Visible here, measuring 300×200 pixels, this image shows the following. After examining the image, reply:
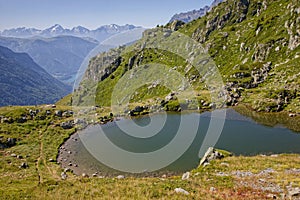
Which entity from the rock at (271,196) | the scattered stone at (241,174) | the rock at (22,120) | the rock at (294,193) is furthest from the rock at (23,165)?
the rock at (294,193)

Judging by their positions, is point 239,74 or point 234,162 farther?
point 239,74

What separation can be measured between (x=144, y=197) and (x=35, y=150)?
6335cm

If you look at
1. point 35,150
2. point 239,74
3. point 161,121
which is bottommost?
point 35,150

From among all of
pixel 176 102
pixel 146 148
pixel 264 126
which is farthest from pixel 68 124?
pixel 264 126

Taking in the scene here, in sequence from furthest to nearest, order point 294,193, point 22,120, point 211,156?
point 22,120, point 211,156, point 294,193

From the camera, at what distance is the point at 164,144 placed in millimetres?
76438

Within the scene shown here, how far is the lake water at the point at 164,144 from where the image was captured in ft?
206

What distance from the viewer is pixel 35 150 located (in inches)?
3147

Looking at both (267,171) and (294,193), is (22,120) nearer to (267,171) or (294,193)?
(267,171)

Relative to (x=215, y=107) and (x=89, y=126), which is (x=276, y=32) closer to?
(x=215, y=107)

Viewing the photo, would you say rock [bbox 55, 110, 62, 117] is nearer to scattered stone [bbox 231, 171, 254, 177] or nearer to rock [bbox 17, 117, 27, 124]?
rock [bbox 17, 117, 27, 124]

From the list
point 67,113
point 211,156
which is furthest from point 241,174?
point 67,113

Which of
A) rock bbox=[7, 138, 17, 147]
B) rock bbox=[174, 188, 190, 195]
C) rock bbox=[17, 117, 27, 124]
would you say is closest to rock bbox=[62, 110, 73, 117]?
rock bbox=[17, 117, 27, 124]

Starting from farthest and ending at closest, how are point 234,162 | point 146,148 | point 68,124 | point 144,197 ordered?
point 68,124 < point 146,148 < point 234,162 < point 144,197
